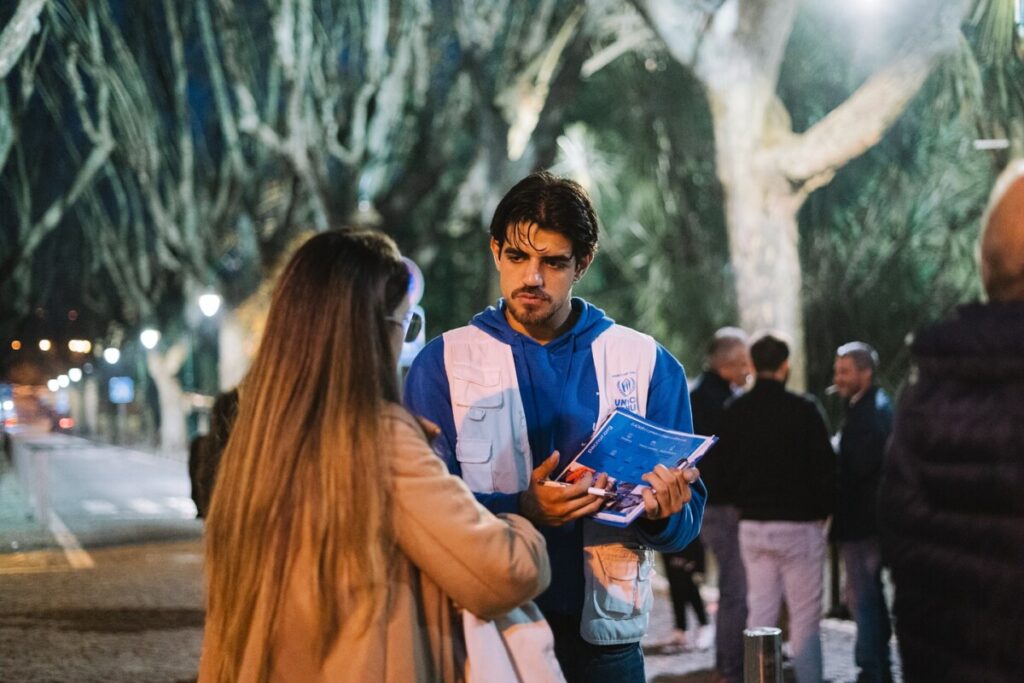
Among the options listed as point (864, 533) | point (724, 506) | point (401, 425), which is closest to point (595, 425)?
point (401, 425)

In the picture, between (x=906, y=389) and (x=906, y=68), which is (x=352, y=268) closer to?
(x=906, y=389)

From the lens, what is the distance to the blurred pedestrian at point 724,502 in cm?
722

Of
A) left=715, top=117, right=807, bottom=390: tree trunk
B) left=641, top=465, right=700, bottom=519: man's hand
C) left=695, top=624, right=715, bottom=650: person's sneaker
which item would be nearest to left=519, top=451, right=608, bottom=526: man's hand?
left=641, top=465, right=700, bottom=519: man's hand

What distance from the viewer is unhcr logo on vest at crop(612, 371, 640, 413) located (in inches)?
131

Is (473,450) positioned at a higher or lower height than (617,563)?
higher

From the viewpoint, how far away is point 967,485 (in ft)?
7.18

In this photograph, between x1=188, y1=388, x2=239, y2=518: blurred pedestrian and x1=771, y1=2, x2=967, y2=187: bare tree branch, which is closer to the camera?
x1=188, y1=388, x2=239, y2=518: blurred pedestrian

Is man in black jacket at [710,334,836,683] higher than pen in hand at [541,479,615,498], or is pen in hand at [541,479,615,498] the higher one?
pen in hand at [541,479,615,498]

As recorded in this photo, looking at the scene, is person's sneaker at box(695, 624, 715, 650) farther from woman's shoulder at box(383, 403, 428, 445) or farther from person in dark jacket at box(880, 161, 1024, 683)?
woman's shoulder at box(383, 403, 428, 445)

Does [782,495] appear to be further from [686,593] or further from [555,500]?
[555,500]

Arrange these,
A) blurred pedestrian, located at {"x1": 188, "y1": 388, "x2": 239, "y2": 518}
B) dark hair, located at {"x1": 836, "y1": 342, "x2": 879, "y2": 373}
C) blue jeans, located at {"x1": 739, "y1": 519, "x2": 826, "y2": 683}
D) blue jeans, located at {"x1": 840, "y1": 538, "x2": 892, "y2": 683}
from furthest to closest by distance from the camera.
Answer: dark hair, located at {"x1": 836, "y1": 342, "x2": 879, "y2": 373}
blue jeans, located at {"x1": 840, "y1": 538, "x2": 892, "y2": 683}
blue jeans, located at {"x1": 739, "y1": 519, "x2": 826, "y2": 683}
blurred pedestrian, located at {"x1": 188, "y1": 388, "x2": 239, "y2": 518}

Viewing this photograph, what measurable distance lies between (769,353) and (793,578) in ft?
4.02

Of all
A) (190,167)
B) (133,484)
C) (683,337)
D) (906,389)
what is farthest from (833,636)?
(190,167)

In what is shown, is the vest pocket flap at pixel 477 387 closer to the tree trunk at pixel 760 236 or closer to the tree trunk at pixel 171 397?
the tree trunk at pixel 760 236
